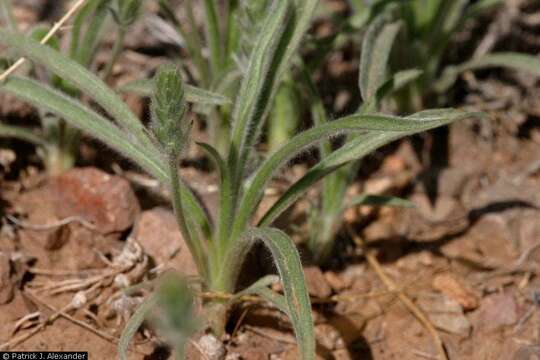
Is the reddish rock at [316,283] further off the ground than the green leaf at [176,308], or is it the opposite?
the green leaf at [176,308]

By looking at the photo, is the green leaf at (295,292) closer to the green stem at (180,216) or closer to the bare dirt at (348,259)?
the green stem at (180,216)

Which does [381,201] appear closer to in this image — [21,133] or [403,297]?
[403,297]

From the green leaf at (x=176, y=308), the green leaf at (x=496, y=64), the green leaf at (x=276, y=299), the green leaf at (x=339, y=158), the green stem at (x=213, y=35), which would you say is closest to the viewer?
the green leaf at (x=176, y=308)

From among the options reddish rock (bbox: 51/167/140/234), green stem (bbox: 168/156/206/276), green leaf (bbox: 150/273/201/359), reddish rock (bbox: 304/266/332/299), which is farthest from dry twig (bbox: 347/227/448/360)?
green leaf (bbox: 150/273/201/359)

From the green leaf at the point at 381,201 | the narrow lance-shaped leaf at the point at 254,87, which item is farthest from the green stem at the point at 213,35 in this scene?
the green leaf at the point at 381,201

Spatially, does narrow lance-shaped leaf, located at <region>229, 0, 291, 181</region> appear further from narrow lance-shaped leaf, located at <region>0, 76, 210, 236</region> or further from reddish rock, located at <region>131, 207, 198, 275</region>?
reddish rock, located at <region>131, 207, 198, 275</region>

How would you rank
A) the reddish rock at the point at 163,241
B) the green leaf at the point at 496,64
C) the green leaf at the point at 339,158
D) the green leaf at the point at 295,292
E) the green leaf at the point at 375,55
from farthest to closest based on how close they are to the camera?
1. the green leaf at the point at 496,64
2. the reddish rock at the point at 163,241
3. the green leaf at the point at 375,55
4. the green leaf at the point at 339,158
5. the green leaf at the point at 295,292
